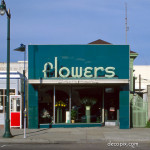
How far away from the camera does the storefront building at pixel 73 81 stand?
74.6ft

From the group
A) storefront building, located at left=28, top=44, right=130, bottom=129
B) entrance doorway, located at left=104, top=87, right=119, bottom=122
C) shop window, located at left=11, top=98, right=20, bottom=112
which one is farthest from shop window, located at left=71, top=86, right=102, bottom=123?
shop window, located at left=11, top=98, right=20, bottom=112

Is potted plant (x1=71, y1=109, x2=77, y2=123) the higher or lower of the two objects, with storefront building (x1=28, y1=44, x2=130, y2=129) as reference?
lower

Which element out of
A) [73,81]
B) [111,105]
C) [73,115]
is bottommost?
[73,115]

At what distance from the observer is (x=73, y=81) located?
73.0ft

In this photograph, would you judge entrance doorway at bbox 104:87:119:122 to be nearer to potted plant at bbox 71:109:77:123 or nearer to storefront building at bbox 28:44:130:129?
storefront building at bbox 28:44:130:129

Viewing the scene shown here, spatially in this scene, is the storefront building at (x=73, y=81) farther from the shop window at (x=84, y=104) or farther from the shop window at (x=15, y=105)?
the shop window at (x=15, y=105)

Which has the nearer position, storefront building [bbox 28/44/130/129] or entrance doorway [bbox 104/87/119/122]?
storefront building [bbox 28/44/130/129]

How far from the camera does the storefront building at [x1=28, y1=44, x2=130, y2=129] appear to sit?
896 inches

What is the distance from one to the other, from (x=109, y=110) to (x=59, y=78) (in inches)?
171

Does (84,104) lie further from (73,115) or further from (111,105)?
(111,105)

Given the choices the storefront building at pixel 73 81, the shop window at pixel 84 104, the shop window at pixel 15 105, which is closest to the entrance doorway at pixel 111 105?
the storefront building at pixel 73 81

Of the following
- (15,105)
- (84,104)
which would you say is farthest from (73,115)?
(15,105)

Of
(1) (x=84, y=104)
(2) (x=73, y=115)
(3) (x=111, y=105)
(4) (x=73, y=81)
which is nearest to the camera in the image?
(4) (x=73, y=81)

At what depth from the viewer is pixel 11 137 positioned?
18.4 metres
